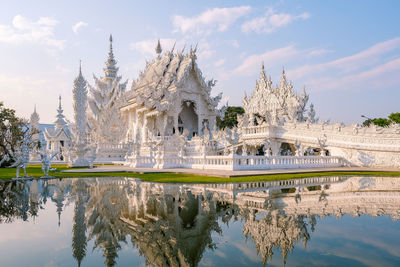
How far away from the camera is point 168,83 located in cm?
2567

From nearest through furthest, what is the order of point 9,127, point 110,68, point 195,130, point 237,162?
1. point 237,162
2. point 9,127
3. point 195,130
4. point 110,68

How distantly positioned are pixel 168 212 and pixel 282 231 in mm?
1956

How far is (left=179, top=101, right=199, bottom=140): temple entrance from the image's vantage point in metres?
29.0

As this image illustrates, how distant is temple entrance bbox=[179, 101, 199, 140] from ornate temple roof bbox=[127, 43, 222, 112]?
107 inches

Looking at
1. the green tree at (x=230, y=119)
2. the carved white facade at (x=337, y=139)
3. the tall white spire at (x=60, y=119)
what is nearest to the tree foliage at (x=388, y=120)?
the green tree at (x=230, y=119)

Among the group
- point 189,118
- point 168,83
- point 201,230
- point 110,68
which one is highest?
point 110,68

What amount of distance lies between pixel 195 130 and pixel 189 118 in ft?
4.32

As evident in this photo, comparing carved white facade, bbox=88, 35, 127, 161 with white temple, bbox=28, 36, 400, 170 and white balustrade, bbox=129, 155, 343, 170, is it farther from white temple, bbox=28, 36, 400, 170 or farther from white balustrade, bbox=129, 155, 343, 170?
white balustrade, bbox=129, 155, 343, 170

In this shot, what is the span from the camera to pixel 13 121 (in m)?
20.6

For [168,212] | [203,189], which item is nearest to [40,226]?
[168,212]

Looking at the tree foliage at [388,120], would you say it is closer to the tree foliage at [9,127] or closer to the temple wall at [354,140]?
the temple wall at [354,140]

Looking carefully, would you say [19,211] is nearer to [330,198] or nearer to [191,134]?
[330,198]

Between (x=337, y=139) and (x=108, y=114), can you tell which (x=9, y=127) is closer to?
(x=108, y=114)

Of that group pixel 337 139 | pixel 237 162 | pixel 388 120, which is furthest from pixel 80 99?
pixel 388 120
